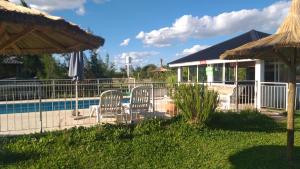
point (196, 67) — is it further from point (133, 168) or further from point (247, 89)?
point (133, 168)

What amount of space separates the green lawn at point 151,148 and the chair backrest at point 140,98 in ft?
2.95

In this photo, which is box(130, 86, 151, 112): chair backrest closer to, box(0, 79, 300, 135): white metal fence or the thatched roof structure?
box(0, 79, 300, 135): white metal fence

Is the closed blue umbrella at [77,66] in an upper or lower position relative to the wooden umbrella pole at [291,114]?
upper

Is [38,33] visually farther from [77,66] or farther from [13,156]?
[77,66]

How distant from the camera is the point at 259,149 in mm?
9047

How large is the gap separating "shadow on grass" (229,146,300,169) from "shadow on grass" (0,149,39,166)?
4.35 meters

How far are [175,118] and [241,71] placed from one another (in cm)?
1311

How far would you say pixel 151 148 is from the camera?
898 cm

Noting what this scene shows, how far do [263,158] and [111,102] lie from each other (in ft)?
16.0

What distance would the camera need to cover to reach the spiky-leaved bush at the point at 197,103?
11.0 m

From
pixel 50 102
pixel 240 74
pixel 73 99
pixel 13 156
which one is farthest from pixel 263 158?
pixel 240 74

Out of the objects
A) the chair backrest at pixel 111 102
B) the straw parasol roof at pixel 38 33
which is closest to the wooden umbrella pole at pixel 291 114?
the straw parasol roof at pixel 38 33

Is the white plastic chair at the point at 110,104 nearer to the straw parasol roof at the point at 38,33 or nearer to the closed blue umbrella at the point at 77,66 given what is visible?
the closed blue umbrella at the point at 77,66

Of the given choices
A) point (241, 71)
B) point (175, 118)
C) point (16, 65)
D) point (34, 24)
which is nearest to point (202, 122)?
point (175, 118)
